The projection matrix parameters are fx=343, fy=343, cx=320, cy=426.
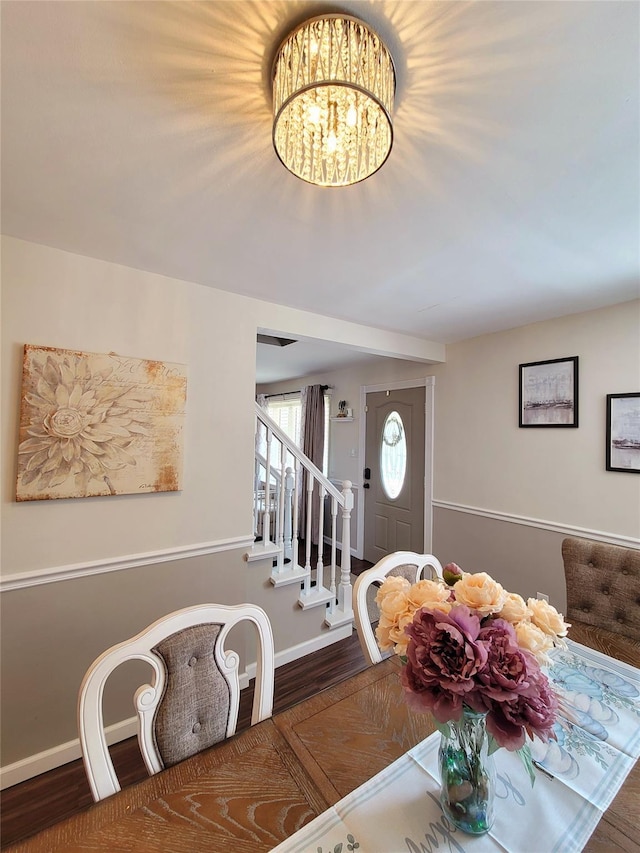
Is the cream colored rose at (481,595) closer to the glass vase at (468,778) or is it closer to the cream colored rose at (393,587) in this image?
the cream colored rose at (393,587)

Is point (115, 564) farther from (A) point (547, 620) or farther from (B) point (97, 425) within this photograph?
(A) point (547, 620)

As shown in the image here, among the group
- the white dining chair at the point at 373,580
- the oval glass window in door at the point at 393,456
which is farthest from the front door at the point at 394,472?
the white dining chair at the point at 373,580

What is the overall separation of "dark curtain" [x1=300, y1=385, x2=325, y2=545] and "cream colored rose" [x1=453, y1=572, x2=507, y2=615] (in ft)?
13.2

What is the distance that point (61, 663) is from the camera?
1.63 m

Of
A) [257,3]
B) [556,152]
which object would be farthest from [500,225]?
[257,3]

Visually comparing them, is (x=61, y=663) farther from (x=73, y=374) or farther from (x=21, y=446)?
(x=73, y=374)

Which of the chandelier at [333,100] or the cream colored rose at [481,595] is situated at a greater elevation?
the chandelier at [333,100]

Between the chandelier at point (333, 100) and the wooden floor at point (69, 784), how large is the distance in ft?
6.96

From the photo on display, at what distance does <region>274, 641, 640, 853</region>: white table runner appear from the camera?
2.17 feet

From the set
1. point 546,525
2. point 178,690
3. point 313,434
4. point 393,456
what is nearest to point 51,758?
point 178,690

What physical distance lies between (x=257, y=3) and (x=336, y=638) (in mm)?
3132

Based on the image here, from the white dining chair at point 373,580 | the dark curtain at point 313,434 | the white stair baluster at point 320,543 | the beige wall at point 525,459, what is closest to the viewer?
the white dining chair at point 373,580

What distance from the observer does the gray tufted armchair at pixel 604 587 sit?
1391 mm

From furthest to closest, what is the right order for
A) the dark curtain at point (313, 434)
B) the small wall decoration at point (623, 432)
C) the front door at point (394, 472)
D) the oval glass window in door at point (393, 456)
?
the dark curtain at point (313, 434)
the oval glass window in door at point (393, 456)
the front door at point (394, 472)
the small wall decoration at point (623, 432)
